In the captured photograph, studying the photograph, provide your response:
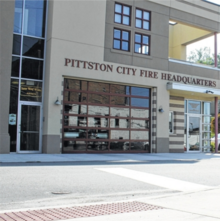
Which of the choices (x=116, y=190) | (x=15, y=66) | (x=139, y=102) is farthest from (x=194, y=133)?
(x=116, y=190)

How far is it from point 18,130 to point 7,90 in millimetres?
1935

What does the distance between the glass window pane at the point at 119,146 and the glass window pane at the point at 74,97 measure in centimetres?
286

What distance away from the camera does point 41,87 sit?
671 inches

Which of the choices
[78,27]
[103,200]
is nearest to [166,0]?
[78,27]

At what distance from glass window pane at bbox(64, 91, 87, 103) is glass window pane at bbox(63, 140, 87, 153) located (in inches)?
80.8

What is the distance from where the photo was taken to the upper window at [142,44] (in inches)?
772

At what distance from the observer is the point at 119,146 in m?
18.8

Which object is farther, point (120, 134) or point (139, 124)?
Answer: point (139, 124)

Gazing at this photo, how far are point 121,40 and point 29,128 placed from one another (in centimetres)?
690

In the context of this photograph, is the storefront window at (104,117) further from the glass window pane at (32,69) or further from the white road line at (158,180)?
the white road line at (158,180)

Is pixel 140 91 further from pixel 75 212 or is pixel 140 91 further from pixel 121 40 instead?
pixel 75 212

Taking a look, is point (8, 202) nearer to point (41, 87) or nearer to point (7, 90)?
point (7, 90)

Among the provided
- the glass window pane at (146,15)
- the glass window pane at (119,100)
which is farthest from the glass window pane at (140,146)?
the glass window pane at (146,15)

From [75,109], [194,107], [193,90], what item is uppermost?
[193,90]
